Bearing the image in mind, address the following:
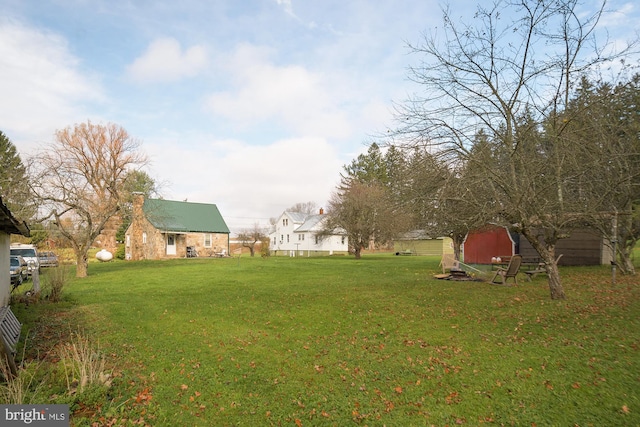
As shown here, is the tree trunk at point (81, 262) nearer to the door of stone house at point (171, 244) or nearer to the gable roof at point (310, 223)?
the door of stone house at point (171, 244)

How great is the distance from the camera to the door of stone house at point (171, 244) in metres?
37.1

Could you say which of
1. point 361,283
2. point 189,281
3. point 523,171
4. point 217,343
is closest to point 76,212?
point 189,281

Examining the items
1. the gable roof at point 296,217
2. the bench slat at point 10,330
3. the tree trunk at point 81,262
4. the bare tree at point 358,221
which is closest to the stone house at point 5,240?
the bench slat at point 10,330

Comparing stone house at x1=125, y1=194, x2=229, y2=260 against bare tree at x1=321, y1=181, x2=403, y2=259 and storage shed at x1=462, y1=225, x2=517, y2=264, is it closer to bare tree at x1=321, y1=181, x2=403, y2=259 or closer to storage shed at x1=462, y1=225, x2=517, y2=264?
bare tree at x1=321, y1=181, x2=403, y2=259

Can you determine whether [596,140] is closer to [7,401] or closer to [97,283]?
[7,401]

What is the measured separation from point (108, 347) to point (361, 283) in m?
9.46

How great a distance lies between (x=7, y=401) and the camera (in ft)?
14.3

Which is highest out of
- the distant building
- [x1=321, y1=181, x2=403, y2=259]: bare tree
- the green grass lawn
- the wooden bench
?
[x1=321, y1=181, x2=403, y2=259]: bare tree

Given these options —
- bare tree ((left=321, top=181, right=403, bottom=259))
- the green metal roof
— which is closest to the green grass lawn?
bare tree ((left=321, top=181, right=403, bottom=259))

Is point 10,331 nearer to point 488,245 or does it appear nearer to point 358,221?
point 488,245

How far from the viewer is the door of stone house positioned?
3706cm

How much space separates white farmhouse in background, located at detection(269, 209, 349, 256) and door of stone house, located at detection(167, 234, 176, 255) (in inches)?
609

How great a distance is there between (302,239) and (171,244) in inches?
698

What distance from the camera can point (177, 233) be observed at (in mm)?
37031
